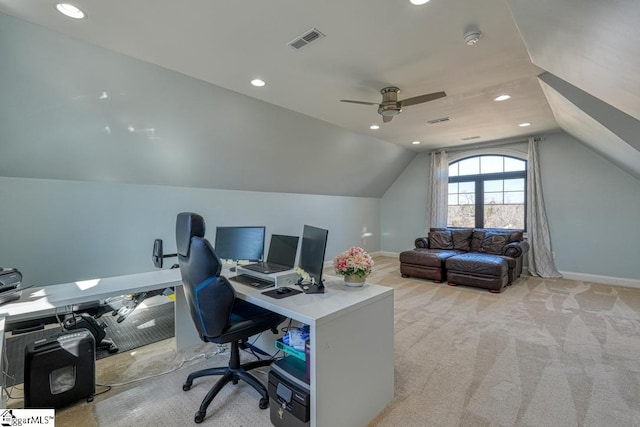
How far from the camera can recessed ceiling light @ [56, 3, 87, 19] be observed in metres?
1.91

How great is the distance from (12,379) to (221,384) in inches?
71.3

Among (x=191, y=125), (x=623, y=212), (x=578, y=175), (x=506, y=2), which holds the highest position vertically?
(x=506, y=2)

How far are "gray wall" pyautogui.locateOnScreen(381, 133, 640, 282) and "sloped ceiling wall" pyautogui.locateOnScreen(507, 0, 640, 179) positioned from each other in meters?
2.47

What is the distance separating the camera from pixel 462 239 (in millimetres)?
5809

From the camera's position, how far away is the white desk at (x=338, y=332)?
154cm

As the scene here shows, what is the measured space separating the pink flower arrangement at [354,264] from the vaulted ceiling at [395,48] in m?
1.72

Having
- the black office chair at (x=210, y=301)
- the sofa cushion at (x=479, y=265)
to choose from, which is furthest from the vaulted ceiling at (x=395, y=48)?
the sofa cushion at (x=479, y=265)

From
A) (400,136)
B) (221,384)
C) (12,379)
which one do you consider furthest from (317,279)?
(400,136)

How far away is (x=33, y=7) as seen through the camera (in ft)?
6.32

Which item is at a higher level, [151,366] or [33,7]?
[33,7]

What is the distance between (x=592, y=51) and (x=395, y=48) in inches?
52.4

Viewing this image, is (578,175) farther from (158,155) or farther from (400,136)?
(158,155)

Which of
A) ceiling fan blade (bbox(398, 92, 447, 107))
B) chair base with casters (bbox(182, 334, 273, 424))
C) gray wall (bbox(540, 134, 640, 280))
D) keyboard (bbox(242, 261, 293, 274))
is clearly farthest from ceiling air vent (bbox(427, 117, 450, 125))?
chair base with casters (bbox(182, 334, 273, 424))

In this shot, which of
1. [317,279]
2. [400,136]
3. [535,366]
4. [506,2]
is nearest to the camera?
[506,2]
